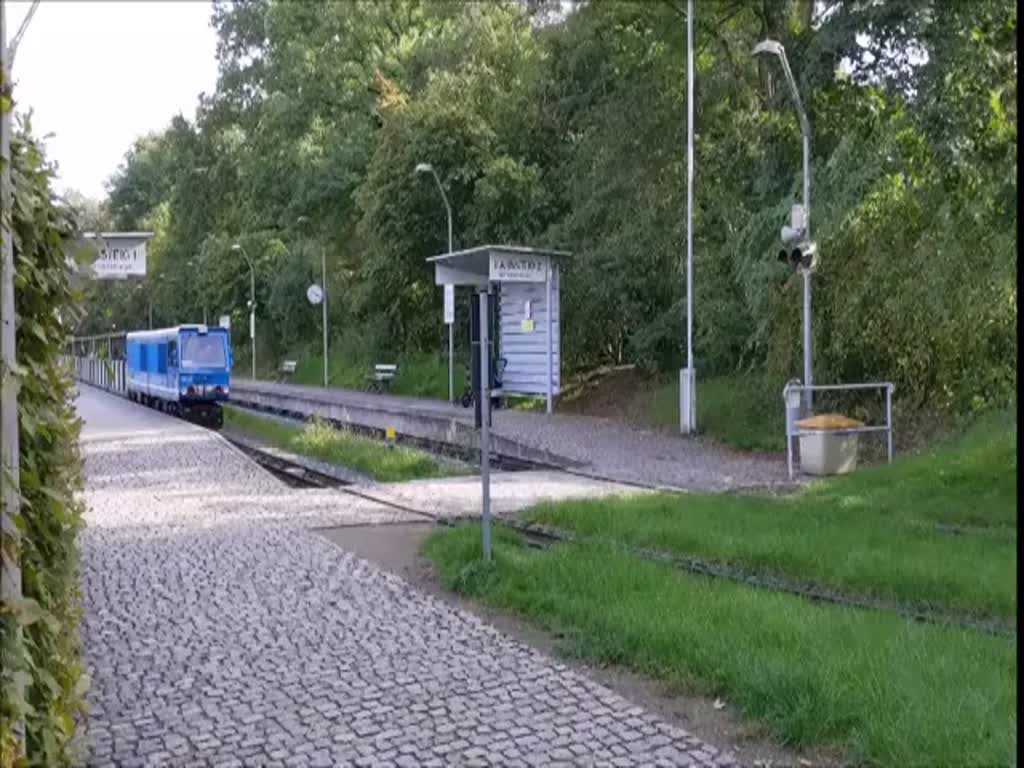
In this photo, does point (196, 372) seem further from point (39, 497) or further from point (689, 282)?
point (39, 497)

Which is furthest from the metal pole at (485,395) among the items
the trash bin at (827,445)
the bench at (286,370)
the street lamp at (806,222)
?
the bench at (286,370)

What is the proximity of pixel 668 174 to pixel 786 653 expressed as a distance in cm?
2215

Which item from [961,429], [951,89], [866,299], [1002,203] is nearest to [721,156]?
[866,299]

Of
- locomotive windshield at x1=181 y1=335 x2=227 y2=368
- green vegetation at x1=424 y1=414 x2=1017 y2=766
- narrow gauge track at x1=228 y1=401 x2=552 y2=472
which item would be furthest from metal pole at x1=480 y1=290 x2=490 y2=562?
locomotive windshield at x1=181 y1=335 x2=227 y2=368

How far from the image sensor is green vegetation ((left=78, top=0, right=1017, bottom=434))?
17672 millimetres

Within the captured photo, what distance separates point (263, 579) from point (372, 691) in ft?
11.1

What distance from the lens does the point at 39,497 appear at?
452 cm

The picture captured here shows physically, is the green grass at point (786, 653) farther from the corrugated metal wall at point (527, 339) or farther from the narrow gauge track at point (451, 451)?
the corrugated metal wall at point (527, 339)

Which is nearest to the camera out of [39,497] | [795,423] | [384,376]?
[39,497]

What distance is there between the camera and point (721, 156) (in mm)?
26453

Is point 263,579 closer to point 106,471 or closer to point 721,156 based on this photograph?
point 106,471

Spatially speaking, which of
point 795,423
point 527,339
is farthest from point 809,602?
point 527,339

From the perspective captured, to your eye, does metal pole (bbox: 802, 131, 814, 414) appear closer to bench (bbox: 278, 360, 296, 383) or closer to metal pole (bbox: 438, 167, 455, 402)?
metal pole (bbox: 438, 167, 455, 402)

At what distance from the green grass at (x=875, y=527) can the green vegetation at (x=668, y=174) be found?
3064 mm
